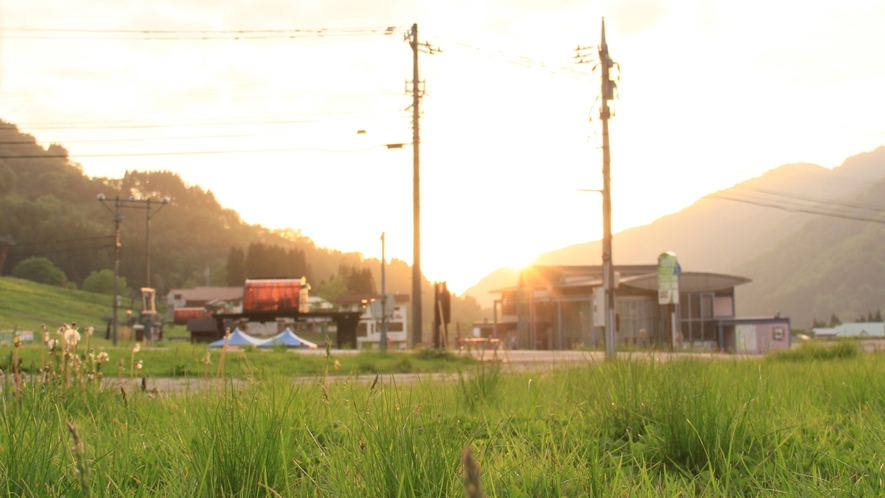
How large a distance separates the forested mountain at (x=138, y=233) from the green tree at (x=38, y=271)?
0.64 metres

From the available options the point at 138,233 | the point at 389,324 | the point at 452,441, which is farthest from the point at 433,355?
→ the point at 138,233

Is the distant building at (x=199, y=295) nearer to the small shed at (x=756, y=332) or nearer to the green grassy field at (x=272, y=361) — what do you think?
the small shed at (x=756, y=332)

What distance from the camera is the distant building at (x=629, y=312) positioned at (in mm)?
43625

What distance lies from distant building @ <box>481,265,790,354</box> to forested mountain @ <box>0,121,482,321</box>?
27.3 meters

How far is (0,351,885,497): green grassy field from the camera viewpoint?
10.7 feet

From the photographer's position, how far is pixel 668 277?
28.8 meters

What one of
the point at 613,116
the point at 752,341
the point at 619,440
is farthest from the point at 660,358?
the point at 752,341

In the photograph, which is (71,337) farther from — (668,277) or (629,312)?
(629,312)

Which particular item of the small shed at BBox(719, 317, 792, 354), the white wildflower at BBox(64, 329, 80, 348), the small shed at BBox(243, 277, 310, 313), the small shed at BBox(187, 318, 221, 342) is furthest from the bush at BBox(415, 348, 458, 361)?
the small shed at BBox(243, 277, 310, 313)

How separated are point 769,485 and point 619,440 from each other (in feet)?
3.03

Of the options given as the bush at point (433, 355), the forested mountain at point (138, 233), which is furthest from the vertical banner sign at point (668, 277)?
the forested mountain at point (138, 233)

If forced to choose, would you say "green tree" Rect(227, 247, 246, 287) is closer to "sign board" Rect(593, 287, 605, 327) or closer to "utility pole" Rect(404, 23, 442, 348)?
"utility pole" Rect(404, 23, 442, 348)

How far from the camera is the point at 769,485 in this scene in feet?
12.8

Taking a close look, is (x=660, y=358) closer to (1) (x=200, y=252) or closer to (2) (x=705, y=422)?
(2) (x=705, y=422)
